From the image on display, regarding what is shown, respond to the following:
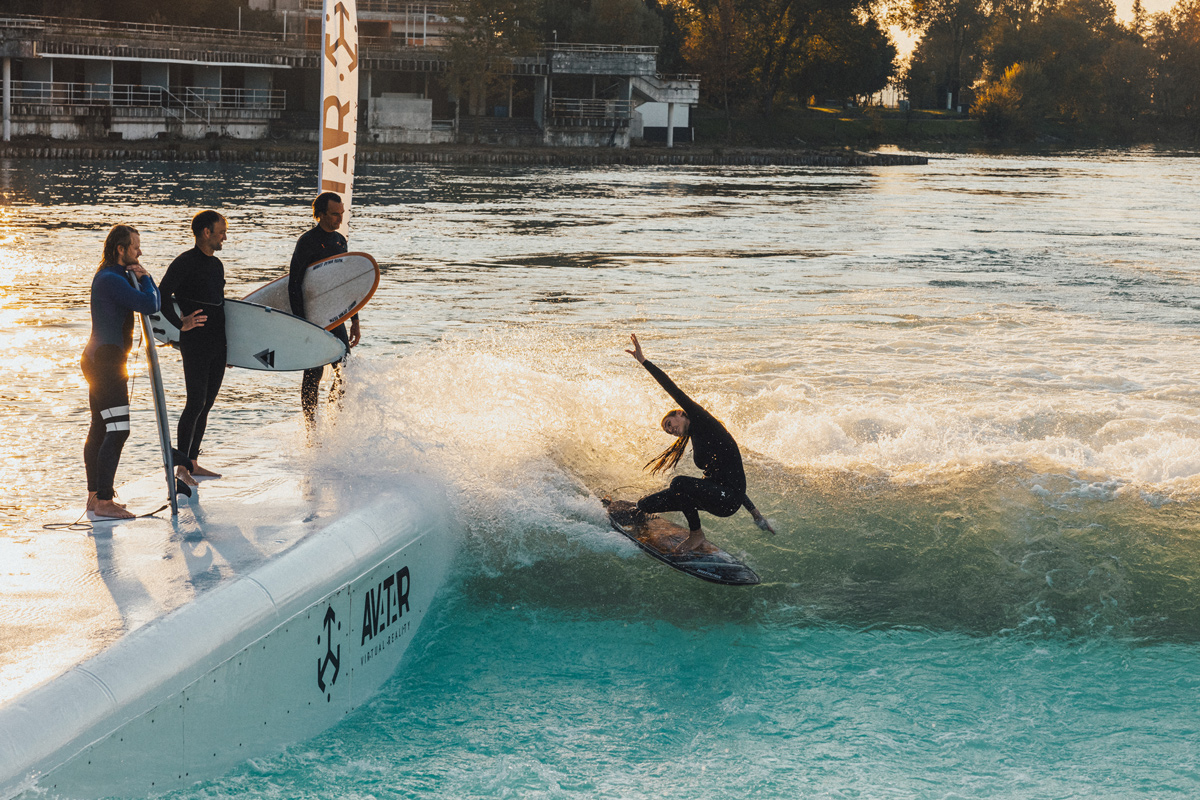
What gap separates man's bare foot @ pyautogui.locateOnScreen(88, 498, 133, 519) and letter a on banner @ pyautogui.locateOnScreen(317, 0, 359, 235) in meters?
3.62

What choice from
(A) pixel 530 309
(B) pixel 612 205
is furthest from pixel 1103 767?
(B) pixel 612 205

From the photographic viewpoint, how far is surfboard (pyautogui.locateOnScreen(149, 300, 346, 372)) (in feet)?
30.9

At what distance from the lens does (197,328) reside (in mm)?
8820

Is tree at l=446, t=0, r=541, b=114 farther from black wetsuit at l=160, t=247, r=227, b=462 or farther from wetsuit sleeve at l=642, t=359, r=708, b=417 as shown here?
wetsuit sleeve at l=642, t=359, r=708, b=417

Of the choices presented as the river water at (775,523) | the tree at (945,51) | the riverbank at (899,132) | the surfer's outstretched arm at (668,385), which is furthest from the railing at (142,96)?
the tree at (945,51)

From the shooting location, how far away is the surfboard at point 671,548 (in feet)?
29.6

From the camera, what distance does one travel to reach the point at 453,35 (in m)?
70.9

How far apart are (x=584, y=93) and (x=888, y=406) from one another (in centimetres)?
6925

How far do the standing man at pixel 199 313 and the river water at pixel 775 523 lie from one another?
4.58 feet

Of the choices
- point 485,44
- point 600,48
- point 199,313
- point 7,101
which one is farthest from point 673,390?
point 600,48

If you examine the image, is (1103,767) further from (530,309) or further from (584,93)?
(584,93)

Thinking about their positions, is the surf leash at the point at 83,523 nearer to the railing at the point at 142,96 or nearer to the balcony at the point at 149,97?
the balcony at the point at 149,97

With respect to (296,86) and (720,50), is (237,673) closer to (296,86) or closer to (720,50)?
(296,86)

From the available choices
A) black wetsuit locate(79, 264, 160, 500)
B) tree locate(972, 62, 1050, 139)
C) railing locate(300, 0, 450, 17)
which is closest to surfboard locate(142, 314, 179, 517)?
black wetsuit locate(79, 264, 160, 500)
